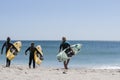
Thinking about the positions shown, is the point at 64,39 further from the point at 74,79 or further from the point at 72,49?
the point at 74,79

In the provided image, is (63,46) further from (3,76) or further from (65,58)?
(3,76)

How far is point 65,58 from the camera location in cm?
1819

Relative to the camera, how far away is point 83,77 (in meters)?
14.6

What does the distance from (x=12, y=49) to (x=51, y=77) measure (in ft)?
20.1

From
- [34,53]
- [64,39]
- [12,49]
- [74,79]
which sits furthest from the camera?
[12,49]

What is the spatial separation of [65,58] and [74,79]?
4338 mm

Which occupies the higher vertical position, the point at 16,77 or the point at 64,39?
the point at 64,39

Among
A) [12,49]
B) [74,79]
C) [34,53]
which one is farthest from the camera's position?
[12,49]

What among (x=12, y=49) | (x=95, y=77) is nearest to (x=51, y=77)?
(x=95, y=77)

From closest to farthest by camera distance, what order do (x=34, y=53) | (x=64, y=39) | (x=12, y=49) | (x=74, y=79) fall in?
(x=74, y=79) < (x=64, y=39) < (x=34, y=53) < (x=12, y=49)

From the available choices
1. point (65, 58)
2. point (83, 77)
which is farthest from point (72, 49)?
point (83, 77)

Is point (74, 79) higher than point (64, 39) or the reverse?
the reverse

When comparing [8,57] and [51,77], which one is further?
[8,57]

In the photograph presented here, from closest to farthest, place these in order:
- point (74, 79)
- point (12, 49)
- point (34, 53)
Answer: point (74, 79) < point (34, 53) < point (12, 49)
